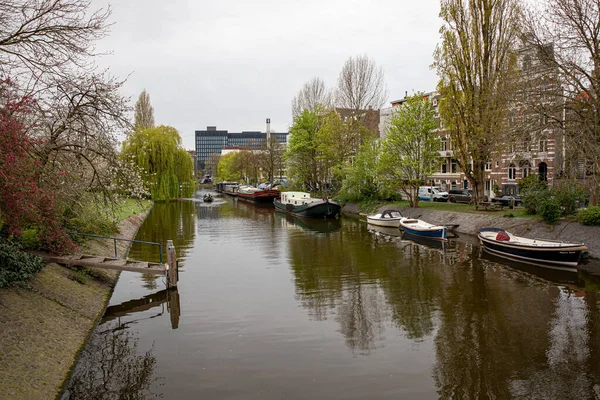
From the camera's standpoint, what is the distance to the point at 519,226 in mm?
27984

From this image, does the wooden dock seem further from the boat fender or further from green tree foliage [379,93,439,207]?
green tree foliage [379,93,439,207]

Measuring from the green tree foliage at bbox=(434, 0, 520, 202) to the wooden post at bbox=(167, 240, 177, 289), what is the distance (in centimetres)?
2418

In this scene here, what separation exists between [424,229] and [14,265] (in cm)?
2331

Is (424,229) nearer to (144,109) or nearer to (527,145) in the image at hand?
(527,145)

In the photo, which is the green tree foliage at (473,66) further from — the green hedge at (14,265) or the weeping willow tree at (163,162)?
the weeping willow tree at (163,162)

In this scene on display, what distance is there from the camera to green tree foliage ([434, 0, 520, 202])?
33906mm

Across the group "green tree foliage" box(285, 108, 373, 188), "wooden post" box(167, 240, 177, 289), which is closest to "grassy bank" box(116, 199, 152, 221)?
"wooden post" box(167, 240, 177, 289)

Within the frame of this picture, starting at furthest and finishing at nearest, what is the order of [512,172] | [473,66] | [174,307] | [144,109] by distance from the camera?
[144,109], [512,172], [473,66], [174,307]

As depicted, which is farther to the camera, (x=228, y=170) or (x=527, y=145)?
(x=228, y=170)

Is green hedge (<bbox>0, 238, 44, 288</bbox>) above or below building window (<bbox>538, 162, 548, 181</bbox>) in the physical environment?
below

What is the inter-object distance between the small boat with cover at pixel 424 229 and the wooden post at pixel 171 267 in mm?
17909

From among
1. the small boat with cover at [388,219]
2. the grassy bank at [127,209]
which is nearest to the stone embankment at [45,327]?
the grassy bank at [127,209]

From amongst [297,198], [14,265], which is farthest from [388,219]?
[14,265]

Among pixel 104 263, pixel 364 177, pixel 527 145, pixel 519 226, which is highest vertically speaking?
pixel 527 145
